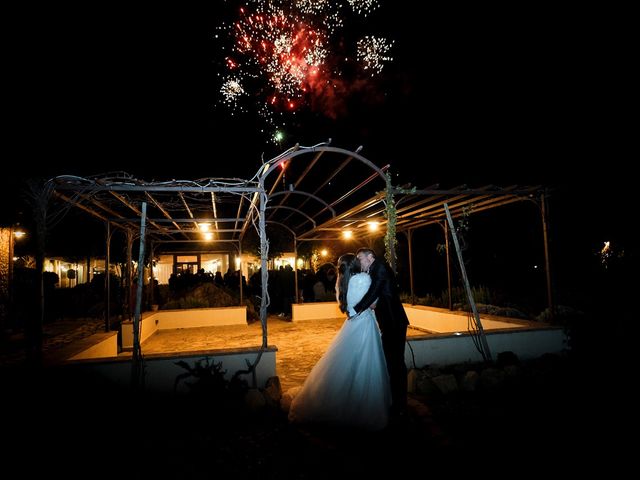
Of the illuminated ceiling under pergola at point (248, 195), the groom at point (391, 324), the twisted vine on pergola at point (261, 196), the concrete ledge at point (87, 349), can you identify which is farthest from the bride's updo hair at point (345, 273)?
the concrete ledge at point (87, 349)

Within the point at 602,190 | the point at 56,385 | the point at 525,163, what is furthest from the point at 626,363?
the point at 525,163

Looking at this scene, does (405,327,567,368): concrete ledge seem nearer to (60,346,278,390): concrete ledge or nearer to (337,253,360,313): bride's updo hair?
(337,253,360,313): bride's updo hair

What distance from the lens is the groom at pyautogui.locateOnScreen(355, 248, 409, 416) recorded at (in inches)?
171

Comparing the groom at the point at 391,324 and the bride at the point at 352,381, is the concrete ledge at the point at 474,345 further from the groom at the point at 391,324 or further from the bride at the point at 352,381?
the bride at the point at 352,381

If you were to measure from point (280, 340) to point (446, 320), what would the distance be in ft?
13.6

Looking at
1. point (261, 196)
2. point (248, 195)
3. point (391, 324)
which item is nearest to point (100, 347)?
point (248, 195)

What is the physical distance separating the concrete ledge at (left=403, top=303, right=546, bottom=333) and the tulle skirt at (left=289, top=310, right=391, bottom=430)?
363 cm

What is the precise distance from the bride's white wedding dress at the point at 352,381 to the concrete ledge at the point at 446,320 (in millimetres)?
3643

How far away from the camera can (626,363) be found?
495 centimetres

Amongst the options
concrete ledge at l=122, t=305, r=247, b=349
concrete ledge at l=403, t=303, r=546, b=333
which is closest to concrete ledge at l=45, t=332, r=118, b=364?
concrete ledge at l=122, t=305, r=247, b=349

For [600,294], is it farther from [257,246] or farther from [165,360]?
[257,246]

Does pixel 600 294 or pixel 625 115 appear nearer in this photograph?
pixel 600 294

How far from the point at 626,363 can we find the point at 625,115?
914 centimetres

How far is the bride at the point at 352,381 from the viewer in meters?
4.04
